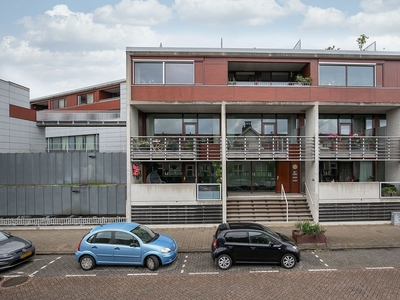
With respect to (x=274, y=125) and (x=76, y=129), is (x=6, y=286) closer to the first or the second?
(x=274, y=125)

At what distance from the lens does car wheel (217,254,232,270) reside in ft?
29.4

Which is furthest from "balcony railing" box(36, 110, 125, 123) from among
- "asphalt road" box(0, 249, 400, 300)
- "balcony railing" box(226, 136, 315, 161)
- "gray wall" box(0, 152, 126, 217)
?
"asphalt road" box(0, 249, 400, 300)

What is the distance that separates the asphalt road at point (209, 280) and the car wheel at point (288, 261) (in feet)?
0.52

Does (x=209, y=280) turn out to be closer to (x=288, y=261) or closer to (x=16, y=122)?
(x=288, y=261)

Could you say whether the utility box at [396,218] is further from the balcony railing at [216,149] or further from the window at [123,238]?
the window at [123,238]

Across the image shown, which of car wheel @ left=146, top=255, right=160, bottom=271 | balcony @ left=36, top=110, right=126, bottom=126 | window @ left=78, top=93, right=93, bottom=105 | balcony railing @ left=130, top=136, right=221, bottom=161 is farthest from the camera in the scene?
window @ left=78, top=93, right=93, bottom=105

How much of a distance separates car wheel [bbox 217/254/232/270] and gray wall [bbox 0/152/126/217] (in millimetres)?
7243

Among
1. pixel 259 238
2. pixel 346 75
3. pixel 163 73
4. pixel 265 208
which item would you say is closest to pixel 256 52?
pixel 163 73

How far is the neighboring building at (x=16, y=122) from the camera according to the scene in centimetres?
1772

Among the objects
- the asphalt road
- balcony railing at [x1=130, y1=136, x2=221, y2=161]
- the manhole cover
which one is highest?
balcony railing at [x1=130, y1=136, x2=221, y2=161]

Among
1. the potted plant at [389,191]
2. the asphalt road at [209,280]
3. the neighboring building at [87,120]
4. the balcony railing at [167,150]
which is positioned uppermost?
the neighboring building at [87,120]

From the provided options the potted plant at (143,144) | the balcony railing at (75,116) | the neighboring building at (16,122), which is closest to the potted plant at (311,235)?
the potted plant at (143,144)

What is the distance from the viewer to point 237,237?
9.13 meters

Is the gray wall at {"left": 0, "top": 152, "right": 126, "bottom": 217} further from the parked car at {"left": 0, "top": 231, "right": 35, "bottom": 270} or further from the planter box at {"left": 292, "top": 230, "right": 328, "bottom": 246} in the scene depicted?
the planter box at {"left": 292, "top": 230, "right": 328, "bottom": 246}
